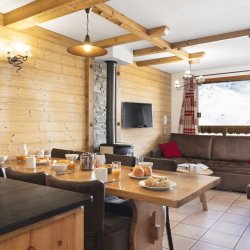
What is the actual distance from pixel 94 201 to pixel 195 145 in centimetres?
482

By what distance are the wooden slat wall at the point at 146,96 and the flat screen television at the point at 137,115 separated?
0.12 m

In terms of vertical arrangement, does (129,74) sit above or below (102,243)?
above

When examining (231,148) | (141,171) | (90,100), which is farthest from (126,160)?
(231,148)

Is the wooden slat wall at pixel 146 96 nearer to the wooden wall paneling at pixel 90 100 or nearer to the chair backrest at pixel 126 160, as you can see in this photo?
the wooden wall paneling at pixel 90 100

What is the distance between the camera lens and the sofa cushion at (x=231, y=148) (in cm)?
550

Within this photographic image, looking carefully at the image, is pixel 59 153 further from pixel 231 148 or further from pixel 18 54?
pixel 231 148

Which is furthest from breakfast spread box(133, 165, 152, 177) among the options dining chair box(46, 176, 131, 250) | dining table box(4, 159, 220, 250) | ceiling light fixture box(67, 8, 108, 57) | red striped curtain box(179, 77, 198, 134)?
red striped curtain box(179, 77, 198, 134)

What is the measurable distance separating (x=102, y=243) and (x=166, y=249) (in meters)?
1.11

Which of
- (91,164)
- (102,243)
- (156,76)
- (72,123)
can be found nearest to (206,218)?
(91,164)

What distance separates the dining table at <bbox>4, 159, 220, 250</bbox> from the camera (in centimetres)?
168

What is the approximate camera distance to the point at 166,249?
2602 millimetres

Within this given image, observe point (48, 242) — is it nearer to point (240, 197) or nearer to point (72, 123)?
point (72, 123)

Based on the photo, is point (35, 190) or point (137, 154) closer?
point (35, 190)

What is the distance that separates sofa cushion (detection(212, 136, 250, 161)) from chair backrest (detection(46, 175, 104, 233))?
4.59m
